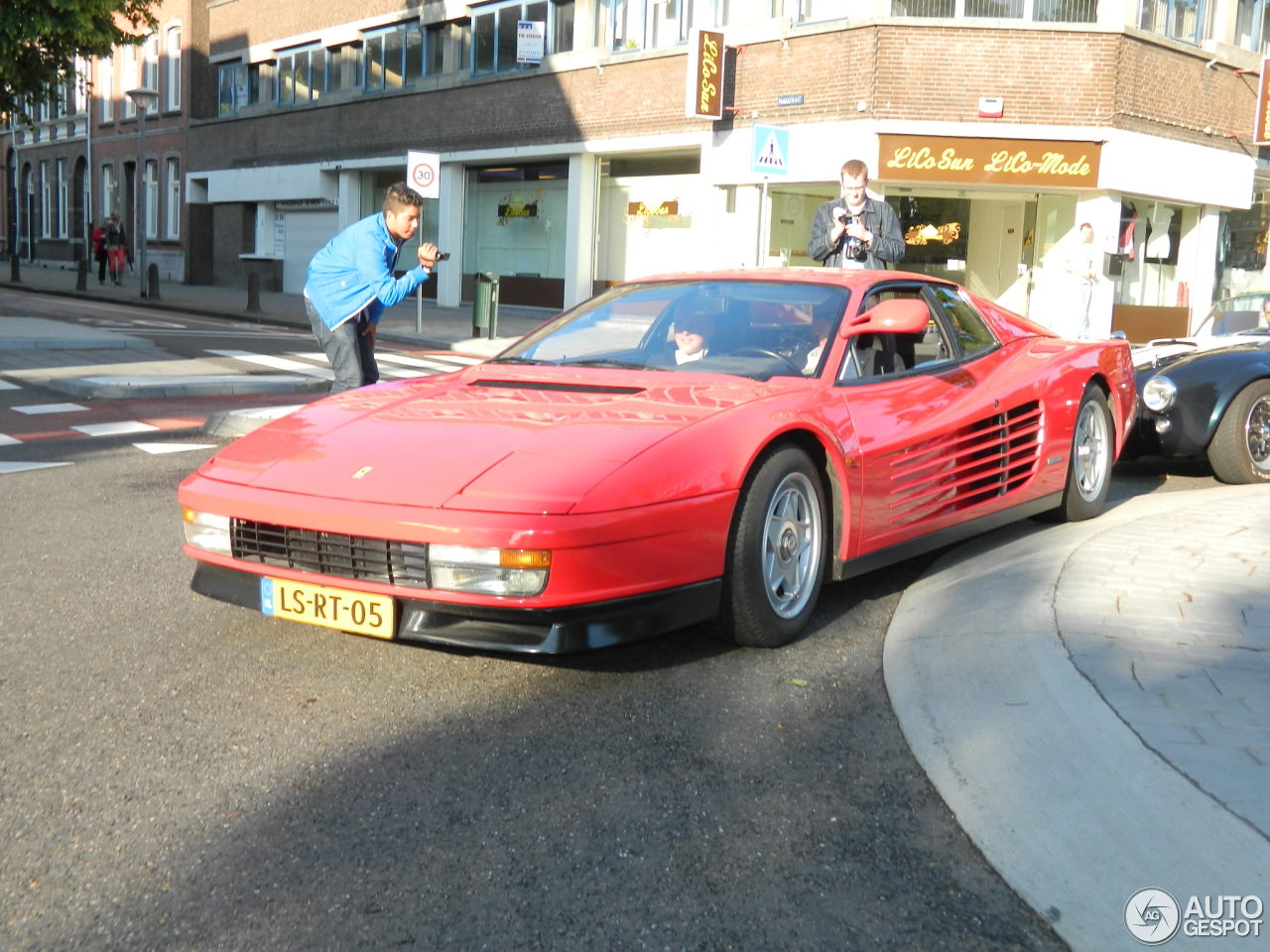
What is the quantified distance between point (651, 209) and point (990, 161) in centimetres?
718

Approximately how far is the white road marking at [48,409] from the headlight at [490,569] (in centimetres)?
792

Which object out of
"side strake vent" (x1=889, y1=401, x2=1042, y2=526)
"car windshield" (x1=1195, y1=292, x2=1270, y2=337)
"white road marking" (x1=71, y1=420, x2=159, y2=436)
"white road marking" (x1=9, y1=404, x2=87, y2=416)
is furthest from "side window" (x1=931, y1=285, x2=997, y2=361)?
"white road marking" (x1=9, y1=404, x2=87, y2=416)

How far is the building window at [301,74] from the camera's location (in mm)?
35406

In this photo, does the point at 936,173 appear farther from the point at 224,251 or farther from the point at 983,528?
the point at 224,251

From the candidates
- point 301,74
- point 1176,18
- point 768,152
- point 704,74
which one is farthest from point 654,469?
point 301,74

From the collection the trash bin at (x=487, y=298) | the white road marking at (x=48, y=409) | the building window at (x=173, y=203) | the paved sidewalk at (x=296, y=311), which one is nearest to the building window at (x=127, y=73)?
the building window at (x=173, y=203)

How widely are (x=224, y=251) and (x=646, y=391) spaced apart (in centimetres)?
3800

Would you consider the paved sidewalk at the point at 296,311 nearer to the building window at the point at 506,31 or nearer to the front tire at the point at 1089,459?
the building window at the point at 506,31

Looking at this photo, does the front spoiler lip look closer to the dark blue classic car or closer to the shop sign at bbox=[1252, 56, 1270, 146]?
the dark blue classic car

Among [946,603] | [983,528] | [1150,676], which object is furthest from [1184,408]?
[1150,676]

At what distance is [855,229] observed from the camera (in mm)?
8320

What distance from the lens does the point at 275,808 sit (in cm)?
306

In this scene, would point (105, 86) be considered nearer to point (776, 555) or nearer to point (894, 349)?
point (894, 349)

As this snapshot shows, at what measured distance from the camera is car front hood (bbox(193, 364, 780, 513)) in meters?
3.78
